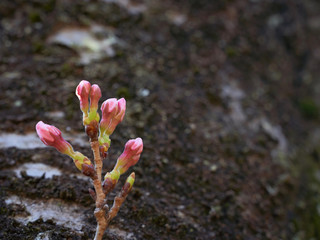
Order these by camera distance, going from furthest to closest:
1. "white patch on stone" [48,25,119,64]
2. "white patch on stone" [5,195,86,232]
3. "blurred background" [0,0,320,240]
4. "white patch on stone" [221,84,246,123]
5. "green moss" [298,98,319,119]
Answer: "green moss" [298,98,319,119] < "white patch on stone" [221,84,246,123] < "white patch on stone" [48,25,119,64] < "blurred background" [0,0,320,240] < "white patch on stone" [5,195,86,232]

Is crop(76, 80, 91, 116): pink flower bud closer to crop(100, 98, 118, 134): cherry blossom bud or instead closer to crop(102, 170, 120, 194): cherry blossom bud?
crop(100, 98, 118, 134): cherry blossom bud

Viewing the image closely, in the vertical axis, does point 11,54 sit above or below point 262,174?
above

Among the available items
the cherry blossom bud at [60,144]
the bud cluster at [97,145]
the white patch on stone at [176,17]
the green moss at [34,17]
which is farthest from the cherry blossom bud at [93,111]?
the white patch on stone at [176,17]

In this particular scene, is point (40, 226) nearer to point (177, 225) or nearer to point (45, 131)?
point (45, 131)

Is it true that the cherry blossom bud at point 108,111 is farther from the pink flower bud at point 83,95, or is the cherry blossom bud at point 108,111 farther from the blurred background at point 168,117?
the blurred background at point 168,117

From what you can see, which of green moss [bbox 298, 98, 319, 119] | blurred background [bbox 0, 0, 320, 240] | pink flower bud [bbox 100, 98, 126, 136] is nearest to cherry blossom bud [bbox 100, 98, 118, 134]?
pink flower bud [bbox 100, 98, 126, 136]

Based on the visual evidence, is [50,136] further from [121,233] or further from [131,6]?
[131,6]

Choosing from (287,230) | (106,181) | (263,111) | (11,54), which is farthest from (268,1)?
(106,181)
